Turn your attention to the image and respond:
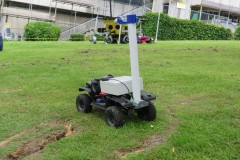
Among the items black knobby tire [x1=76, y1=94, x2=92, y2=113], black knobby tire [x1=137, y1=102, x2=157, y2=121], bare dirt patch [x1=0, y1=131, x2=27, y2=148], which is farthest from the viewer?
black knobby tire [x1=76, y1=94, x2=92, y2=113]

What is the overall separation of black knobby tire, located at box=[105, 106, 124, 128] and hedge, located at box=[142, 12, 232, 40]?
2183 centimetres

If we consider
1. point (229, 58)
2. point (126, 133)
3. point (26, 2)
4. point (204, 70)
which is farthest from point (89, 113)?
point (26, 2)

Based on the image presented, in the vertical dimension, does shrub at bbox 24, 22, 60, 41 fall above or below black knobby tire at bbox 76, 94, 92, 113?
above

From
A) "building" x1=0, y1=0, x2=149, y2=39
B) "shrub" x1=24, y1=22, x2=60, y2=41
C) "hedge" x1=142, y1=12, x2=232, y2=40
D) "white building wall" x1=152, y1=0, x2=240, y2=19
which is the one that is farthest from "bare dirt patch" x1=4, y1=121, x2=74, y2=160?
"building" x1=0, y1=0, x2=149, y2=39

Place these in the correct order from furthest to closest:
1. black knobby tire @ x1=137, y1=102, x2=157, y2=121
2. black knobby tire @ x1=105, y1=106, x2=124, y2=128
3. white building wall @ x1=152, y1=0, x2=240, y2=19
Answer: white building wall @ x1=152, y1=0, x2=240, y2=19 → black knobby tire @ x1=137, y1=102, x2=157, y2=121 → black knobby tire @ x1=105, y1=106, x2=124, y2=128

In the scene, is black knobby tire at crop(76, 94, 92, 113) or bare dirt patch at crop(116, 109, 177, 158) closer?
bare dirt patch at crop(116, 109, 177, 158)

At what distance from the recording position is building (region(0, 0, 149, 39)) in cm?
3312

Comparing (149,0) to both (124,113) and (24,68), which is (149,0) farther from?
(124,113)

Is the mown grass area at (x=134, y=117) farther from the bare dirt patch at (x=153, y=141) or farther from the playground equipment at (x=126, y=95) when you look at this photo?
the playground equipment at (x=126, y=95)

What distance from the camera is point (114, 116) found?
3.96 m

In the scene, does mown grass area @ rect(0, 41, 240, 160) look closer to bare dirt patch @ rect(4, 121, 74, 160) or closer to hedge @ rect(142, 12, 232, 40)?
bare dirt patch @ rect(4, 121, 74, 160)

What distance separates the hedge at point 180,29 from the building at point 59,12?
20.4ft

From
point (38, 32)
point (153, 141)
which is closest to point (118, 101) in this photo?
point (153, 141)

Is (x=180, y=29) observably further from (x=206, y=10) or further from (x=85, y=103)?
(x=85, y=103)
